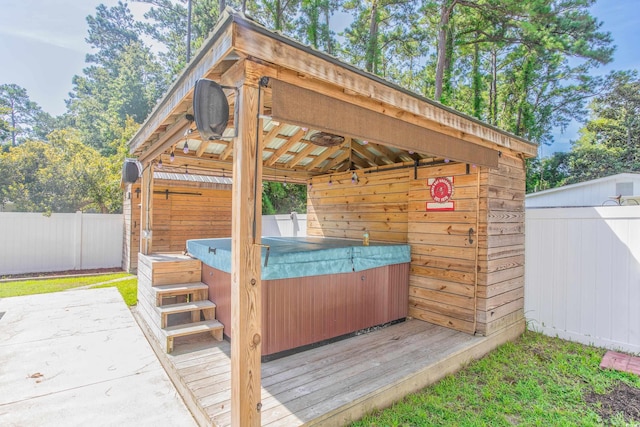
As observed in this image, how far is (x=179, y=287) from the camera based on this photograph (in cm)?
360

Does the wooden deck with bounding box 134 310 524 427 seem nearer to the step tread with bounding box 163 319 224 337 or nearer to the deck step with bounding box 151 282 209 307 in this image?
the step tread with bounding box 163 319 224 337

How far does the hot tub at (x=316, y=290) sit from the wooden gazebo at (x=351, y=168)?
0.56 m

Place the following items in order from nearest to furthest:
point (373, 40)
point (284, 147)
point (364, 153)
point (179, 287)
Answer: point (179, 287), point (284, 147), point (364, 153), point (373, 40)

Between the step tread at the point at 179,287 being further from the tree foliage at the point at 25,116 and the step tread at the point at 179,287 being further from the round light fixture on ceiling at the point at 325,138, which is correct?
the tree foliage at the point at 25,116

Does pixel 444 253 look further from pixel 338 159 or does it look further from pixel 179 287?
pixel 179 287

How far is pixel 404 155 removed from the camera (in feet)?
14.6

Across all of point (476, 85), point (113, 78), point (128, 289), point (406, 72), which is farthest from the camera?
point (113, 78)

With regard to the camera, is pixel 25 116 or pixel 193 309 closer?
pixel 193 309

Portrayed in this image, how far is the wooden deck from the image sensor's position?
214 cm

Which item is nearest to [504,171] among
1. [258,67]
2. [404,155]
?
[404,155]

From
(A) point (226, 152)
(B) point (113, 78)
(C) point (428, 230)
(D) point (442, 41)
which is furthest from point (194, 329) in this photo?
(B) point (113, 78)

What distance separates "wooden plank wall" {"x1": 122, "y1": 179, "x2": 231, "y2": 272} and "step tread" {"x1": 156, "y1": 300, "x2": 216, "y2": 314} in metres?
4.44

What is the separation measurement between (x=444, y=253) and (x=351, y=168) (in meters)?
2.27

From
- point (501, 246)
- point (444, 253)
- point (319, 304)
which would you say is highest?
point (501, 246)
